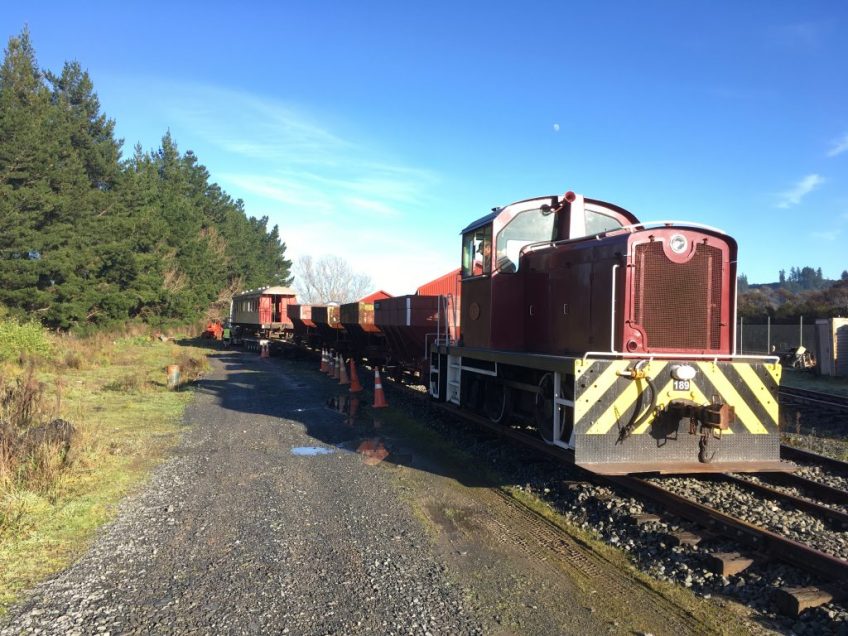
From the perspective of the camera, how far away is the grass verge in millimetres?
4484

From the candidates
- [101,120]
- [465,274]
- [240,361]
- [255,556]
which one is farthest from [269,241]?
[255,556]

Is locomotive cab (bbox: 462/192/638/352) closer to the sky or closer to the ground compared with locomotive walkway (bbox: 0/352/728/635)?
closer to the sky

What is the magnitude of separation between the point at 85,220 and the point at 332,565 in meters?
30.6

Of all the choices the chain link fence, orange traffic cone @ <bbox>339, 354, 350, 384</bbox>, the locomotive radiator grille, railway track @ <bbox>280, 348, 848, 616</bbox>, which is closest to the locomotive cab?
railway track @ <bbox>280, 348, 848, 616</bbox>

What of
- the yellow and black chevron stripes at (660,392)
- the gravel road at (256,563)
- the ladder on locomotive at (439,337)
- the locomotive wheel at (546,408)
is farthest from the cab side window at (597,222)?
the gravel road at (256,563)

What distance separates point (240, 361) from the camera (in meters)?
25.4

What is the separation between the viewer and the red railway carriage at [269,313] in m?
33.3

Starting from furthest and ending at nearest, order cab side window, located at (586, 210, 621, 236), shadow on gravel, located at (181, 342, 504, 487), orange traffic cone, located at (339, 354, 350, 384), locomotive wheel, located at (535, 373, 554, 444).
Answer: orange traffic cone, located at (339, 354, 350, 384), cab side window, located at (586, 210, 621, 236), shadow on gravel, located at (181, 342, 504, 487), locomotive wheel, located at (535, 373, 554, 444)

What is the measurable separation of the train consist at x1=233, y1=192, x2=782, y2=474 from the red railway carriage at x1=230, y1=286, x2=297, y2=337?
85.3 ft

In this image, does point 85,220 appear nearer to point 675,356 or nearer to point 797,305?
point 675,356

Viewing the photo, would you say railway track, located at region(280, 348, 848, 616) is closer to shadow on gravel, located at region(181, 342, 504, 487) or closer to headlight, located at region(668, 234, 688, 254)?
shadow on gravel, located at region(181, 342, 504, 487)

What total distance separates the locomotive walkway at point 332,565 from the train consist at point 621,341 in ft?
4.42

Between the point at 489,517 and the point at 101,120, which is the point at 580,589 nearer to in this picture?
the point at 489,517

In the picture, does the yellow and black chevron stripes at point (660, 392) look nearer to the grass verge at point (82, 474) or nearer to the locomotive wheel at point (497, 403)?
the locomotive wheel at point (497, 403)
